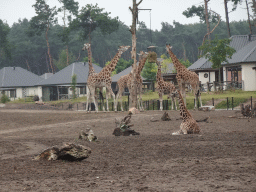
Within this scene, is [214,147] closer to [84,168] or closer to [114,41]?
[84,168]

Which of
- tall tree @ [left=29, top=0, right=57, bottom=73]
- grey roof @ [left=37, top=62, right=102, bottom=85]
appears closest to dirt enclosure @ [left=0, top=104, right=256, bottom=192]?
grey roof @ [left=37, top=62, right=102, bottom=85]

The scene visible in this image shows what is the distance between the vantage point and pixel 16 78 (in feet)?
212

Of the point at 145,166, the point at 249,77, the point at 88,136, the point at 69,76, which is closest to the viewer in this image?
the point at 145,166

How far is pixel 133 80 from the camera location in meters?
25.6

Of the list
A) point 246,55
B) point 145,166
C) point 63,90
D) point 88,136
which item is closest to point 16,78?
point 63,90

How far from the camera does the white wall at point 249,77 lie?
39.0 m

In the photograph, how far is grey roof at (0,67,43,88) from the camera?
2477 inches

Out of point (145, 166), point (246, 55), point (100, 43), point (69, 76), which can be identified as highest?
point (100, 43)

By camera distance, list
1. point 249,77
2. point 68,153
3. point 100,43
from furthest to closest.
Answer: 1. point 100,43
2. point 249,77
3. point 68,153

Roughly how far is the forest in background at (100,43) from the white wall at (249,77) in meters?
48.5

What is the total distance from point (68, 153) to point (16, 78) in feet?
192

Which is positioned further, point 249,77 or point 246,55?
point 246,55

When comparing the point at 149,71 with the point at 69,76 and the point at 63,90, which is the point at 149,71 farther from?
the point at 63,90

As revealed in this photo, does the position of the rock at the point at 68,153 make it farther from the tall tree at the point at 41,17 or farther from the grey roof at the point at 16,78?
the tall tree at the point at 41,17
